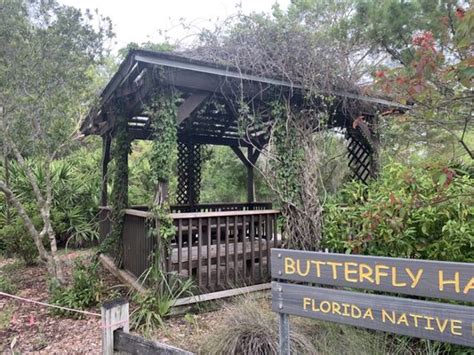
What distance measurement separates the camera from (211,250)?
4570 mm

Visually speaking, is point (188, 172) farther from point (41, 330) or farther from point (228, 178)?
point (228, 178)

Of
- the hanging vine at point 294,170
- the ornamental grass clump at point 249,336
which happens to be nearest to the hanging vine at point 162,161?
the hanging vine at point 294,170

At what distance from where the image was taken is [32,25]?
4.57 meters

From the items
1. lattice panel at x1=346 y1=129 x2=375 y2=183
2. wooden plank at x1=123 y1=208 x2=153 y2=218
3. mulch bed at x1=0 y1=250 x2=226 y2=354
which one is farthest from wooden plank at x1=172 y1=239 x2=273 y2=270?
lattice panel at x1=346 y1=129 x2=375 y2=183

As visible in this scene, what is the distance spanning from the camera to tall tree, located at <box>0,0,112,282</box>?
4383 mm

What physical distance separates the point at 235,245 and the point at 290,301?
2575 millimetres

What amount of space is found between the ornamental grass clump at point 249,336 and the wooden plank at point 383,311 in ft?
2.69

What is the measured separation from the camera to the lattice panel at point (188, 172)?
7812mm

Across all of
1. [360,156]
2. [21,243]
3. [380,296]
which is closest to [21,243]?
[21,243]

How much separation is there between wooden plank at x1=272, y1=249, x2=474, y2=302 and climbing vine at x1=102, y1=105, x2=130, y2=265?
3.87 meters

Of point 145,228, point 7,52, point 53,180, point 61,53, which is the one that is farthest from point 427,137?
point 53,180

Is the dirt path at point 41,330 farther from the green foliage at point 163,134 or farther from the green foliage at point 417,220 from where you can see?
the green foliage at point 417,220

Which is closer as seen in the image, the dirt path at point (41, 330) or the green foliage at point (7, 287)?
the dirt path at point (41, 330)

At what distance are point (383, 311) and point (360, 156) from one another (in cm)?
512
